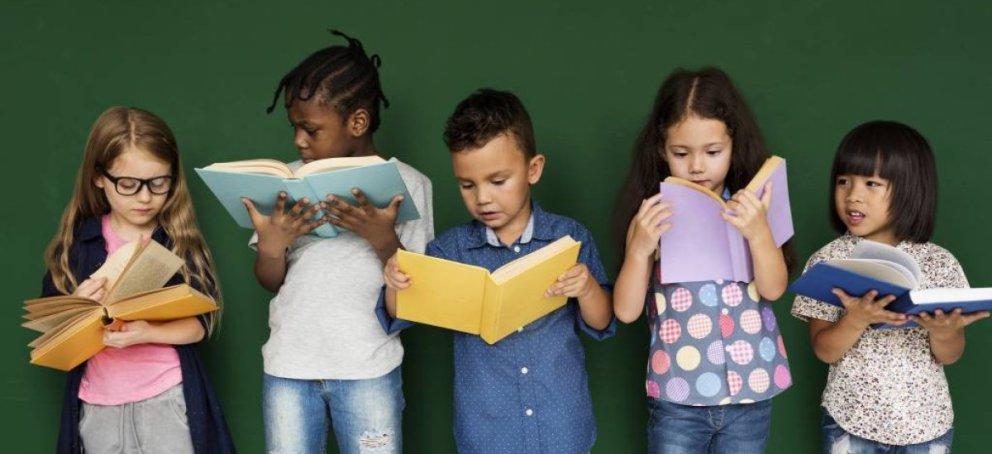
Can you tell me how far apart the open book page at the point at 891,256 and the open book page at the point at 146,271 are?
1642 millimetres

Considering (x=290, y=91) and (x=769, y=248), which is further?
(x=290, y=91)

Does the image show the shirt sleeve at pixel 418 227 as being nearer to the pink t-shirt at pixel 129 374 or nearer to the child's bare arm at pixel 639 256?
the child's bare arm at pixel 639 256

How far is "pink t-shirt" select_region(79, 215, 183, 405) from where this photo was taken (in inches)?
94.0


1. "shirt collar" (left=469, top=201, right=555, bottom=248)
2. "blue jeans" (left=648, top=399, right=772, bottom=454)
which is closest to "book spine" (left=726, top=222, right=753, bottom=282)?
"blue jeans" (left=648, top=399, right=772, bottom=454)

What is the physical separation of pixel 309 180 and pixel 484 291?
492mm

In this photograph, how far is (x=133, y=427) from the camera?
7.80 feet

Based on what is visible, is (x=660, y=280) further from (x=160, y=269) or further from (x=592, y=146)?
(x=160, y=269)

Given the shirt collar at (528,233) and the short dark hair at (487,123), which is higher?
the short dark hair at (487,123)

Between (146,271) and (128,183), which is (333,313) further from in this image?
(128,183)

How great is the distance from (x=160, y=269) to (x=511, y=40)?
1288 millimetres

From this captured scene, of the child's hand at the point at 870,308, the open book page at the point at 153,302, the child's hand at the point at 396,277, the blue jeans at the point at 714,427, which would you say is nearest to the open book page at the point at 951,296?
the child's hand at the point at 870,308

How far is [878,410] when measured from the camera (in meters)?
2.26

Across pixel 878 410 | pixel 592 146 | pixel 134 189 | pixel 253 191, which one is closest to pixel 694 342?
pixel 878 410

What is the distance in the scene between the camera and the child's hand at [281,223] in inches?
88.0
